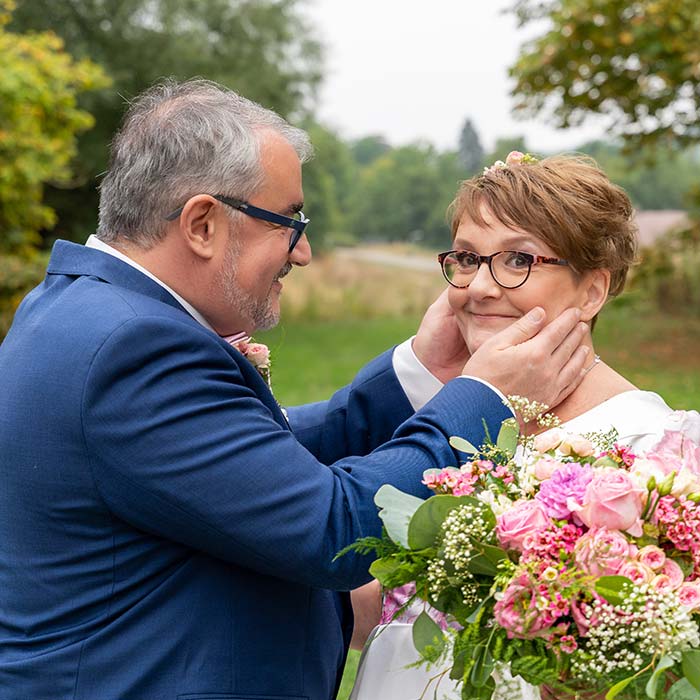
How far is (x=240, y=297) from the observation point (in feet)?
8.88

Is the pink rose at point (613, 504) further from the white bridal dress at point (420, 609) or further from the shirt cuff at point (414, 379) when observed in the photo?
the shirt cuff at point (414, 379)

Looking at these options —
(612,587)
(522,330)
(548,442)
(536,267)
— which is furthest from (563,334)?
(612,587)

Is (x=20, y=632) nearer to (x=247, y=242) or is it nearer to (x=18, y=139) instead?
(x=247, y=242)

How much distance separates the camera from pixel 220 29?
2659 cm

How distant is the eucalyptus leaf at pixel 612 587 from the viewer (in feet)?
6.37

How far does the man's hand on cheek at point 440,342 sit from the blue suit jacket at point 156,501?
0.86 m

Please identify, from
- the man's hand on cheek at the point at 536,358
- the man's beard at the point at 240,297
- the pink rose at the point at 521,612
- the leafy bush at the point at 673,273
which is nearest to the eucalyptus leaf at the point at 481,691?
the pink rose at the point at 521,612

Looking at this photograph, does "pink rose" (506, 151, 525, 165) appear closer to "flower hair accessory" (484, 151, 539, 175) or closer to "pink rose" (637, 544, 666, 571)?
"flower hair accessory" (484, 151, 539, 175)

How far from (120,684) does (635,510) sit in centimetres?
129

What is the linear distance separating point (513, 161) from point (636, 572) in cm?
169

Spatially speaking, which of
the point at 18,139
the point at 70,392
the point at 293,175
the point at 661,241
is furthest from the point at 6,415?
the point at 661,241

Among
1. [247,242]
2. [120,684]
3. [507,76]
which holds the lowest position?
[120,684]

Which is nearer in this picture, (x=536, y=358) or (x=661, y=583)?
(x=661, y=583)

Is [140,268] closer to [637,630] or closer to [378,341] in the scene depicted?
[637,630]
